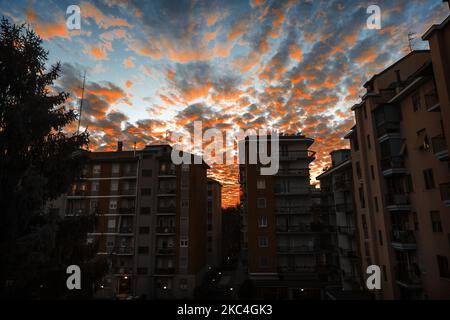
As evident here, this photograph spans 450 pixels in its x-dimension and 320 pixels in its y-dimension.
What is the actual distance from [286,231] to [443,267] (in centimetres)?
1987

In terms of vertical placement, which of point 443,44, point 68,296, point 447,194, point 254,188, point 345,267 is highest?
point 443,44

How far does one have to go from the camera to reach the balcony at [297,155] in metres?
38.5

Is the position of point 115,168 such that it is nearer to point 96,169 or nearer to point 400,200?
point 96,169

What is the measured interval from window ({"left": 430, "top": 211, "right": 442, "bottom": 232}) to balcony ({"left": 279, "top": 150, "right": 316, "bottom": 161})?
69.3 feet

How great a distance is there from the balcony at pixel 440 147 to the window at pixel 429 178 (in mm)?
2968

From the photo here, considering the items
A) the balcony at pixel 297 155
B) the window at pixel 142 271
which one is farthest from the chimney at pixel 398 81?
the window at pixel 142 271

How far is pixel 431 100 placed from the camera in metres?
16.9

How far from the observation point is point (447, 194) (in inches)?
606

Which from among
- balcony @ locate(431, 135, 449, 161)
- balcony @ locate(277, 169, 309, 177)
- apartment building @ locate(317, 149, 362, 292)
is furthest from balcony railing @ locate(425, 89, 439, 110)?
balcony @ locate(277, 169, 309, 177)

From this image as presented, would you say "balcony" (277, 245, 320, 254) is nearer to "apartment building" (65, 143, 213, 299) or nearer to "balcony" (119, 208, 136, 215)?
"apartment building" (65, 143, 213, 299)

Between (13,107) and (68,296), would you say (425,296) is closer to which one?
(68,296)
